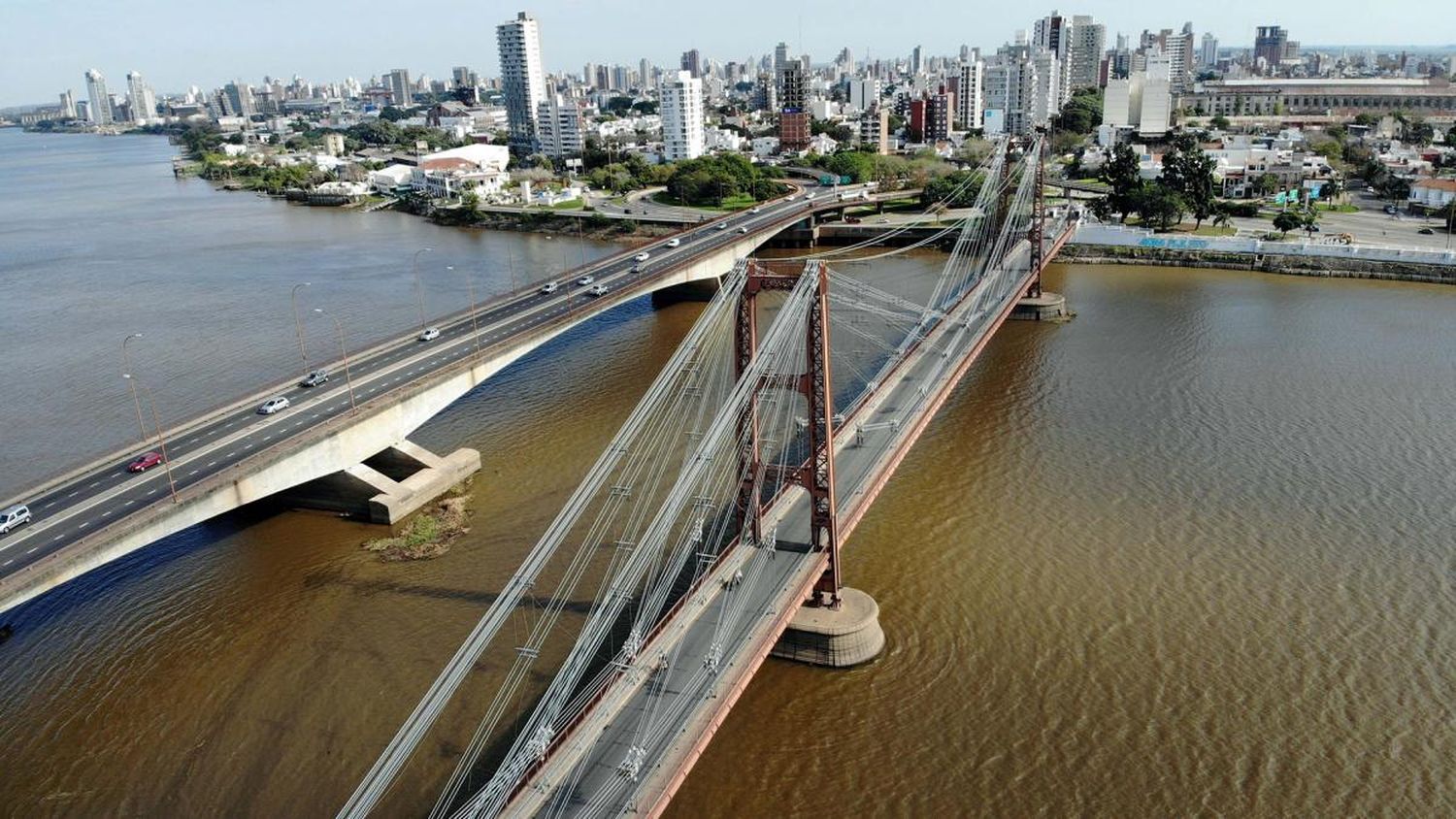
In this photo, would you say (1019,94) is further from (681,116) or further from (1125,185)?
(1125,185)

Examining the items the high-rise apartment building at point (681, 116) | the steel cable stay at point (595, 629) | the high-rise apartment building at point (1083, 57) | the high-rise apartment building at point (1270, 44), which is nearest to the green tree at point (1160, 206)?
the steel cable stay at point (595, 629)

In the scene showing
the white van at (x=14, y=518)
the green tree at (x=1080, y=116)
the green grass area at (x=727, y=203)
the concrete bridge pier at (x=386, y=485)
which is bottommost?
the concrete bridge pier at (x=386, y=485)

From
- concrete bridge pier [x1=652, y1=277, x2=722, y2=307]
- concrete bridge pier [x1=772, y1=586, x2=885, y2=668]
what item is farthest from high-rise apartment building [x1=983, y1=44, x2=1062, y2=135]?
concrete bridge pier [x1=772, y1=586, x2=885, y2=668]

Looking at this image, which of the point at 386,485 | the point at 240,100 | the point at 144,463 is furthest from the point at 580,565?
the point at 240,100

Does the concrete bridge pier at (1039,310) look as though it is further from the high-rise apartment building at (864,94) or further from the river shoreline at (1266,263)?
the high-rise apartment building at (864,94)

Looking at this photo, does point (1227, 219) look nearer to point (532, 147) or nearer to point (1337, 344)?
point (1337, 344)

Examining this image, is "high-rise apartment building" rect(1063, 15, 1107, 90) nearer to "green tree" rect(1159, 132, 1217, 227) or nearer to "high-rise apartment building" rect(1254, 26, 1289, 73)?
"high-rise apartment building" rect(1254, 26, 1289, 73)
